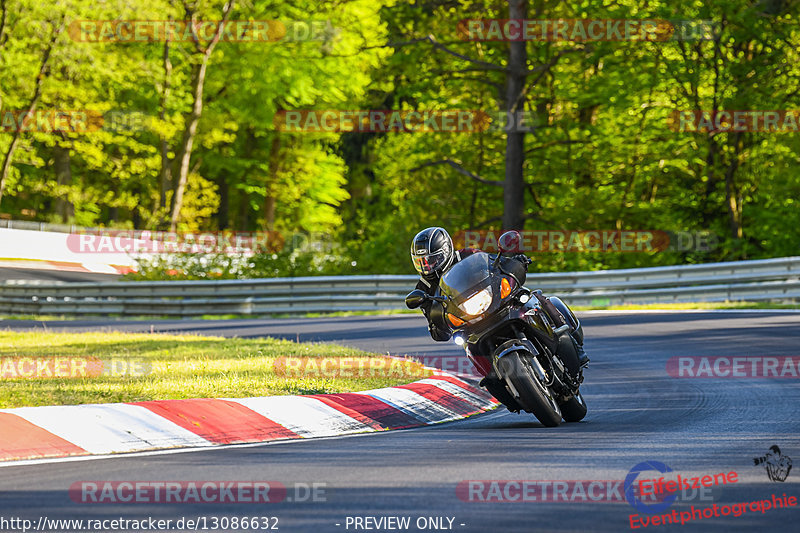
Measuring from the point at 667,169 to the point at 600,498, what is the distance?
24519mm

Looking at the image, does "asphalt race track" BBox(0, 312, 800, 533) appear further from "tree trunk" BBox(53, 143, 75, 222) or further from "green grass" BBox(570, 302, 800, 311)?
"tree trunk" BBox(53, 143, 75, 222)

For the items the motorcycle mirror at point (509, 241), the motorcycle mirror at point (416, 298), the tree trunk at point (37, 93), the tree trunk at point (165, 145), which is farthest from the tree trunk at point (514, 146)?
the tree trunk at point (37, 93)

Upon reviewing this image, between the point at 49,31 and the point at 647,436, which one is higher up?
the point at 49,31

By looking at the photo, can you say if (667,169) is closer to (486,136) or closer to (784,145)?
(784,145)

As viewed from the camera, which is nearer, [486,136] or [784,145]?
[784,145]

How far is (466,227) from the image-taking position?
2975 centimetres

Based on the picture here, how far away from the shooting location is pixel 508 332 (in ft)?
27.4

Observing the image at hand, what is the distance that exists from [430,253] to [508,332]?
2.96ft

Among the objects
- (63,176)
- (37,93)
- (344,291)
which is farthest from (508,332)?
(63,176)

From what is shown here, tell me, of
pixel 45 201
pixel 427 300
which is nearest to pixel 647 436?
pixel 427 300

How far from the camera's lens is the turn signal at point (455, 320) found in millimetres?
8250

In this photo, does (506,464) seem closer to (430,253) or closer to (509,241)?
(509,241)

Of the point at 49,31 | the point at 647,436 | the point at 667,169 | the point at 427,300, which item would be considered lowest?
the point at 647,436

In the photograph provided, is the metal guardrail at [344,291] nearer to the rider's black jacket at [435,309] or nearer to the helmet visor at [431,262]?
the rider's black jacket at [435,309]
